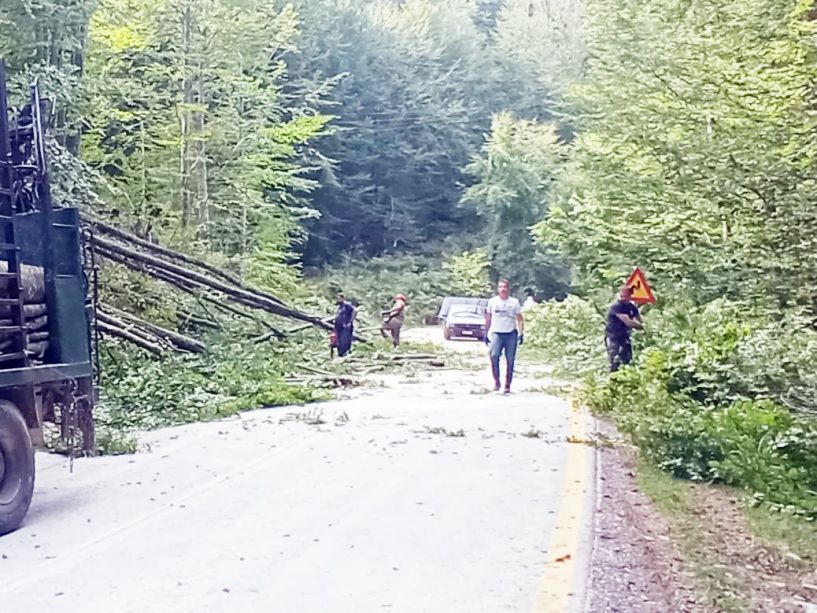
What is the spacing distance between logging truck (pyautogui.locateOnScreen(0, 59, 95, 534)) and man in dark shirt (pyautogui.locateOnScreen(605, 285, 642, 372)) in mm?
9147

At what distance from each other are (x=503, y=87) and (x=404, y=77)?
29.1ft

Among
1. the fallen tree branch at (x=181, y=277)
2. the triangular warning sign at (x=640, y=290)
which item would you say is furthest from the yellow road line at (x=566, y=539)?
the fallen tree branch at (x=181, y=277)

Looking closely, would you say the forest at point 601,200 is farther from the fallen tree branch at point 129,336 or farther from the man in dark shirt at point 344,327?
the man in dark shirt at point 344,327

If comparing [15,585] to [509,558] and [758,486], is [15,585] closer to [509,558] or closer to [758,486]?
[509,558]

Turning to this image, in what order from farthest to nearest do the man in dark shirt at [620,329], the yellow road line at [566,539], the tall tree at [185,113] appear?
the tall tree at [185,113]
the man in dark shirt at [620,329]
the yellow road line at [566,539]

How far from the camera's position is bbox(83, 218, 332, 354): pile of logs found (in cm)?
1667

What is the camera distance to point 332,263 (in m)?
58.1

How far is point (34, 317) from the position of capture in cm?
848

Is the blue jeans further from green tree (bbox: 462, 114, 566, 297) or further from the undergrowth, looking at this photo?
green tree (bbox: 462, 114, 566, 297)

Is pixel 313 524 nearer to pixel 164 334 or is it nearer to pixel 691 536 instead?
pixel 691 536

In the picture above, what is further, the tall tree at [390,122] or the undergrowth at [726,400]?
the tall tree at [390,122]

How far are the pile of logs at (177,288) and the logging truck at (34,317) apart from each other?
6594 mm

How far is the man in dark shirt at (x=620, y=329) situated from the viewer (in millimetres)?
16047

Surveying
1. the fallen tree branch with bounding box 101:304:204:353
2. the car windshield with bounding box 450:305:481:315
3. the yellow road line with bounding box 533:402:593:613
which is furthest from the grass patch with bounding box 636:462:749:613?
the car windshield with bounding box 450:305:481:315
